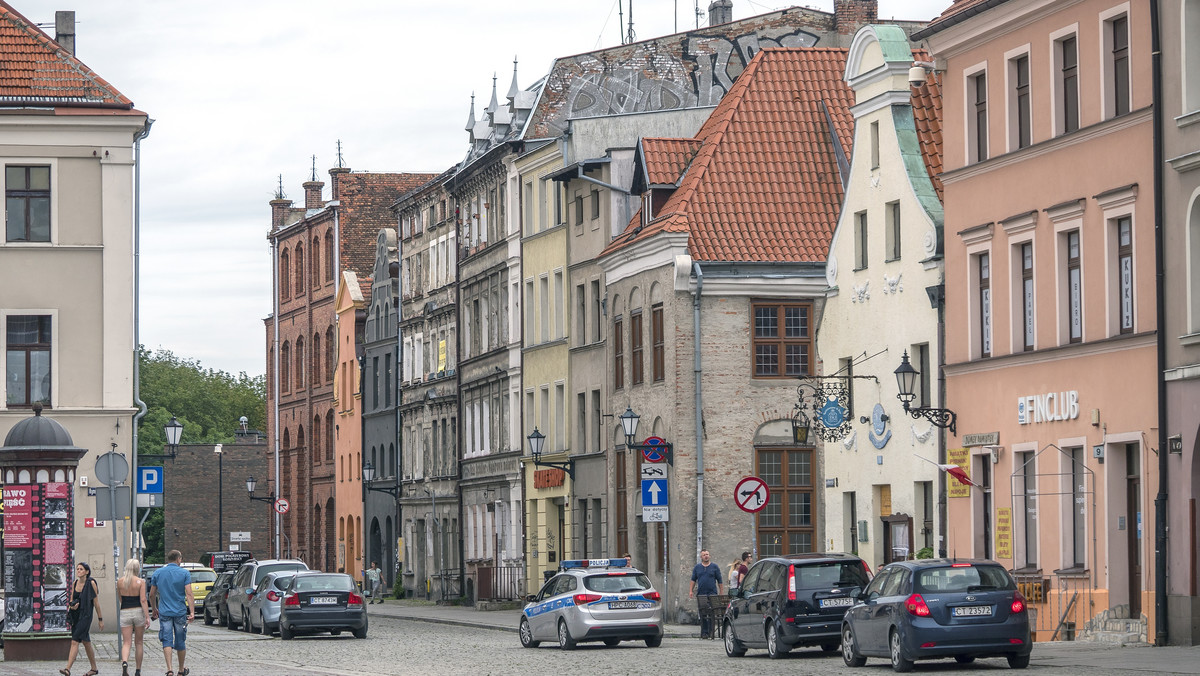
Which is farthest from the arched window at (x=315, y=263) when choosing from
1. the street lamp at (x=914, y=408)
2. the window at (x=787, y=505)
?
the street lamp at (x=914, y=408)

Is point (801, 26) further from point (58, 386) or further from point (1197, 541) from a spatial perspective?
point (1197, 541)

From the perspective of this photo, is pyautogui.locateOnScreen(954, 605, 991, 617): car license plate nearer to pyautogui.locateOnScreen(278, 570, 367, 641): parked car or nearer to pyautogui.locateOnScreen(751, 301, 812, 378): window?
pyautogui.locateOnScreen(278, 570, 367, 641): parked car

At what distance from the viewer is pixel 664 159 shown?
51.6 metres

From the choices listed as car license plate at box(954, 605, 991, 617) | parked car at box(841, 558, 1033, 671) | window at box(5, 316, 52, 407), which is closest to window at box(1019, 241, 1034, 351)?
parked car at box(841, 558, 1033, 671)

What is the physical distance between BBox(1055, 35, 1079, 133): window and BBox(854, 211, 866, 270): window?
29.3 feet

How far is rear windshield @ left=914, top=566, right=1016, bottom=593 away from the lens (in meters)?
25.7

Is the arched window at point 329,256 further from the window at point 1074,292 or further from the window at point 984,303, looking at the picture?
the window at point 1074,292

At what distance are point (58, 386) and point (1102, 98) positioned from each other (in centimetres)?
2396

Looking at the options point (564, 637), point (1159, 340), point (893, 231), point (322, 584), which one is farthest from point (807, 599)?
point (322, 584)

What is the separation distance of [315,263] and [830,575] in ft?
222

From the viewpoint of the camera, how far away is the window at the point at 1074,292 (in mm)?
33312

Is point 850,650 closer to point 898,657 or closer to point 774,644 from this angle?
point 898,657

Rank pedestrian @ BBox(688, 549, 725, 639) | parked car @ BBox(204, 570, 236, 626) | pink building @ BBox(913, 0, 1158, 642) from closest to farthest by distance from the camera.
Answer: pink building @ BBox(913, 0, 1158, 642), pedestrian @ BBox(688, 549, 725, 639), parked car @ BBox(204, 570, 236, 626)

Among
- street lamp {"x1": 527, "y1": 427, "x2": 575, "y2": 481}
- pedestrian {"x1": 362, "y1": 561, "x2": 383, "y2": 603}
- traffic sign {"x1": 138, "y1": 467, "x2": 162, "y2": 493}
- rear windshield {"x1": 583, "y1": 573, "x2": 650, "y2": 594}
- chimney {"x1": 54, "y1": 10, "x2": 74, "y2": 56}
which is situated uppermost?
chimney {"x1": 54, "y1": 10, "x2": 74, "y2": 56}
